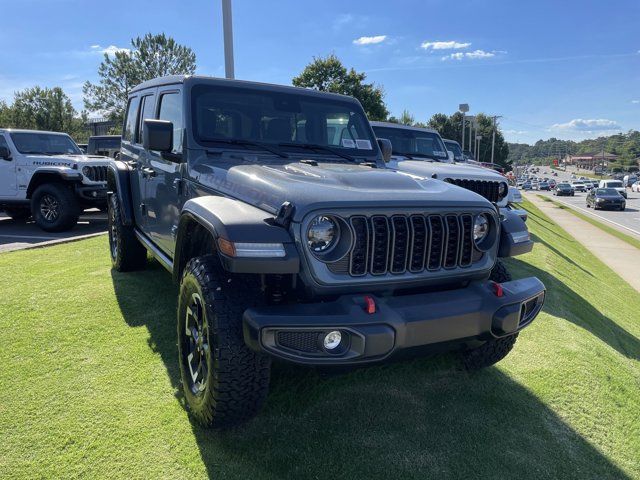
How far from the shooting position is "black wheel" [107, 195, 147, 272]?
5.22 m

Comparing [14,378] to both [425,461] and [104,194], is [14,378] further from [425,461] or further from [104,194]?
[104,194]

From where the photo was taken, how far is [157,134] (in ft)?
10.7

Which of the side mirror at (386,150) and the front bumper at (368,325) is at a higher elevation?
the side mirror at (386,150)

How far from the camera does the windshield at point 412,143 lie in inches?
333

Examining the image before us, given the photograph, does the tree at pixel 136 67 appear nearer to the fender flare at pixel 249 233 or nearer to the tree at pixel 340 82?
the tree at pixel 340 82

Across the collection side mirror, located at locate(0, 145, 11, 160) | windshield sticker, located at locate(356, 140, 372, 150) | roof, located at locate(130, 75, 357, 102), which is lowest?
side mirror, located at locate(0, 145, 11, 160)

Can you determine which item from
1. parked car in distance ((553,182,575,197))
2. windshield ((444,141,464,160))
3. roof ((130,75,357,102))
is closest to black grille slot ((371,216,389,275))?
roof ((130,75,357,102))

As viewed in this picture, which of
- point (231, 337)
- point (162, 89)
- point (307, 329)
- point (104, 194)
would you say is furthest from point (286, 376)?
point (104, 194)

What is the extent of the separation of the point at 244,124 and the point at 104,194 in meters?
6.60

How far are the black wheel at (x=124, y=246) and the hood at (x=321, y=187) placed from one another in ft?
7.60

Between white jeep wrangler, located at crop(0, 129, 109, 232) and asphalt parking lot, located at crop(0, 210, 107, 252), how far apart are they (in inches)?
10.8

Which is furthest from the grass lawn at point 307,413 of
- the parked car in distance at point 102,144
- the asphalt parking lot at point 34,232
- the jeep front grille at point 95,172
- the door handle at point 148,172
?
the parked car in distance at point 102,144

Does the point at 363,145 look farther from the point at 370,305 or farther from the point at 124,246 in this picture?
the point at 124,246

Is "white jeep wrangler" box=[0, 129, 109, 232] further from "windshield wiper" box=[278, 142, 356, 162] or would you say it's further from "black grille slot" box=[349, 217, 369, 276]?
"black grille slot" box=[349, 217, 369, 276]
